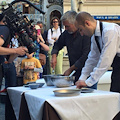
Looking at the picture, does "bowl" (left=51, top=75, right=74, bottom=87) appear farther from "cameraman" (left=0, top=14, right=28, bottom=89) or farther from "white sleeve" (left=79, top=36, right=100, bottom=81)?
"cameraman" (left=0, top=14, right=28, bottom=89)

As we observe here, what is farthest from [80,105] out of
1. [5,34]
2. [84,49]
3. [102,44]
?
[84,49]

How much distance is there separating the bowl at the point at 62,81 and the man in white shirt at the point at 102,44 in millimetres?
254

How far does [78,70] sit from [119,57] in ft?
3.70

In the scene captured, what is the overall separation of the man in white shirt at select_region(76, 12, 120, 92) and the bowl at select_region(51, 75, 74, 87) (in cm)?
25

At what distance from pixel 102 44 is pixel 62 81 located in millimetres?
604

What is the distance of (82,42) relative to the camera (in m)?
3.84

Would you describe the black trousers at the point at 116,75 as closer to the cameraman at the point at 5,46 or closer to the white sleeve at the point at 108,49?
the white sleeve at the point at 108,49

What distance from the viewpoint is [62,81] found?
3.03m

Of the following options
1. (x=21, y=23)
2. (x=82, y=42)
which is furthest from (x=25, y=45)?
(x=82, y=42)

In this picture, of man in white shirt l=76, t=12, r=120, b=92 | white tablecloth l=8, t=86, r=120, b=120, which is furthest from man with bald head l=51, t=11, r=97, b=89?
white tablecloth l=8, t=86, r=120, b=120

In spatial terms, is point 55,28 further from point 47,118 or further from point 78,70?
point 47,118

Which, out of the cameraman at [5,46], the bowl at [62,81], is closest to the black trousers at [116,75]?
the bowl at [62,81]

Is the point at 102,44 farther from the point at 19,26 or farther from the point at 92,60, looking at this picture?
the point at 19,26

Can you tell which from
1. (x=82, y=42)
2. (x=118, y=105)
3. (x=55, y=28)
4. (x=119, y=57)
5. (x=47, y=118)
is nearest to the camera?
(x=47, y=118)
